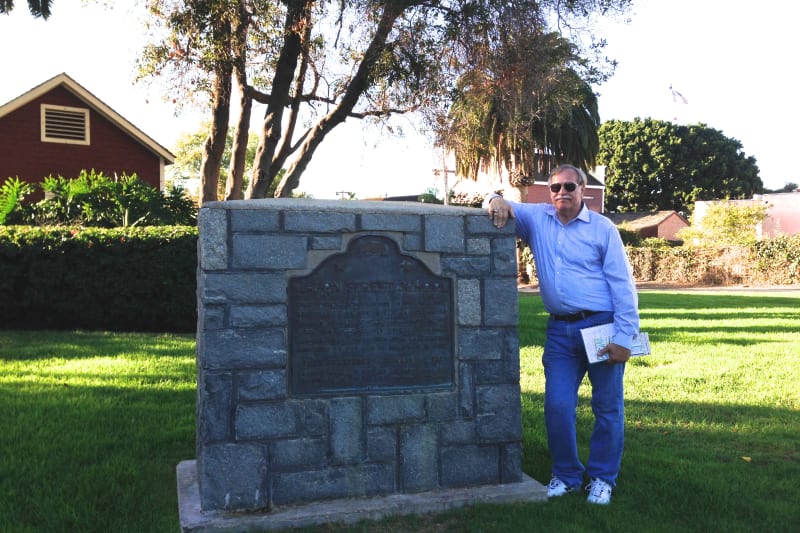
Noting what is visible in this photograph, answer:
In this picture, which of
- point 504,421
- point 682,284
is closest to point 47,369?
point 504,421

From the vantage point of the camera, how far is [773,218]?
A: 41.3 m

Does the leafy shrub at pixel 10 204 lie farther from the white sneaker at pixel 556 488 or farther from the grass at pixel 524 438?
the white sneaker at pixel 556 488

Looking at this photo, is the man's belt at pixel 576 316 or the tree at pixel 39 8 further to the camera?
the tree at pixel 39 8

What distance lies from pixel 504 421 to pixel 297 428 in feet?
3.69

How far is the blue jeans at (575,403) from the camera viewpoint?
144 inches

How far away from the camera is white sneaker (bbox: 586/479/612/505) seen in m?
3.57

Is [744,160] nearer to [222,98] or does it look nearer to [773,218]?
[773,218]

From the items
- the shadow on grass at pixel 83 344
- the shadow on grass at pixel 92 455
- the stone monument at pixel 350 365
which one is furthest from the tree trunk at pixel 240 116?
the stone monument at pixel 350 365

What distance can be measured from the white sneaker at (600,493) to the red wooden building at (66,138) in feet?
62.6

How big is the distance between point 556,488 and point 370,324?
1.36 meters

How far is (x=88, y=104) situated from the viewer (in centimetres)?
2052

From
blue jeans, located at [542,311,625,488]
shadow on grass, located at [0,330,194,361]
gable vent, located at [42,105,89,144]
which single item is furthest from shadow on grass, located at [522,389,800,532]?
gable vent, located at [42,105,89,144]

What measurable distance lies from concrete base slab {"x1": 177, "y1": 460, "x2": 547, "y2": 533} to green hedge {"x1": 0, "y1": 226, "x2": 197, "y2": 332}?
18.9 feet

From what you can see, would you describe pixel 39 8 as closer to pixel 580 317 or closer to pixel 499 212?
pixel 499 212
